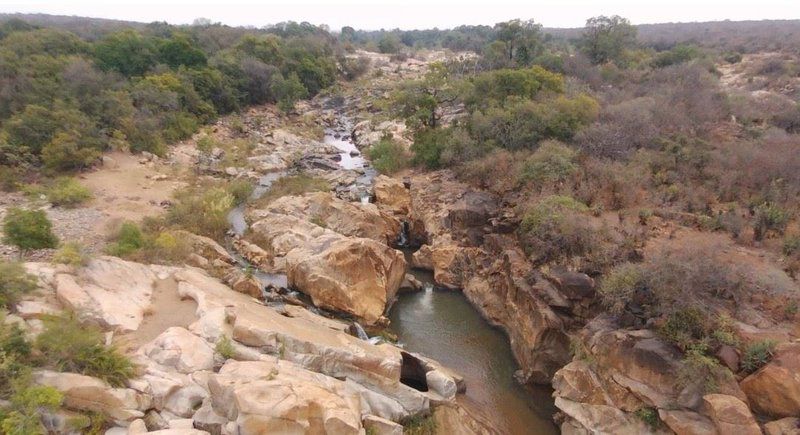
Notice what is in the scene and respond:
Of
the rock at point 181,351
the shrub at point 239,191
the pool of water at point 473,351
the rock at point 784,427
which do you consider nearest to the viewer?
the rock at point 784,427

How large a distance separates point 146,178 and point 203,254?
9938mm

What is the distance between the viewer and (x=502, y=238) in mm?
17891

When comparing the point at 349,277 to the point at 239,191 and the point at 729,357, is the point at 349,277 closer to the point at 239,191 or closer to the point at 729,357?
the point at 729,357

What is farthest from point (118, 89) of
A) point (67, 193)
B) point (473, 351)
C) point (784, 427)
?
point (784, 427)

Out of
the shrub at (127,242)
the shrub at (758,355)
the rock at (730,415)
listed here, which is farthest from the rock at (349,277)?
the shrub at (758,355)

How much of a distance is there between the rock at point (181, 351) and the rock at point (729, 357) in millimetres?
10986

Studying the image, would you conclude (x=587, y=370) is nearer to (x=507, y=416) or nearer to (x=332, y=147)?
(x=507, y=416)

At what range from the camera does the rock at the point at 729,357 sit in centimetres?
946

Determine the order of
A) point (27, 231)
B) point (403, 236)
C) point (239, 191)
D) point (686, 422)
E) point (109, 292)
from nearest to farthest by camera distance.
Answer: point (686, 422) → point (109, 292) → point (27, 231) → point (403, 236) → point (239, 191)

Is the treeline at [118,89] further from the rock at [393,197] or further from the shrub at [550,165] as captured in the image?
the shrub at [550,165]

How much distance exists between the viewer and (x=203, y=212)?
67.3 ft

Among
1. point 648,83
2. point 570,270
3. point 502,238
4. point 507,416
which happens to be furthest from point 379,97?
point 507,416

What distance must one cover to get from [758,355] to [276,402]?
9.75m

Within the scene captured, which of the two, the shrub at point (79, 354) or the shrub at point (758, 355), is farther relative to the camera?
the shrub at point (758, 355)
